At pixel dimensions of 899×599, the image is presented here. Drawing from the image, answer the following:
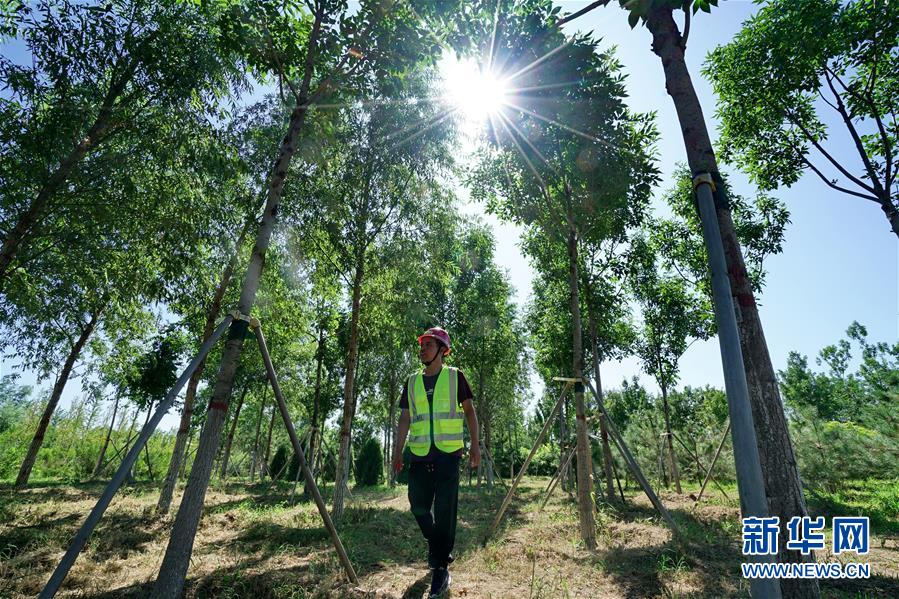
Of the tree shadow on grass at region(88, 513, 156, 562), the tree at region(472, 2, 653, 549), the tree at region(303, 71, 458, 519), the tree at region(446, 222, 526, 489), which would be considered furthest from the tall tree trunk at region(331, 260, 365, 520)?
the tree at region(446, 222, 526, 489)

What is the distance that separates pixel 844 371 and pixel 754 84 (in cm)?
5934

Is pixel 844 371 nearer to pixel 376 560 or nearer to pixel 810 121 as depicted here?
pixel 810 121

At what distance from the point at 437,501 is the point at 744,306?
10.2 ft

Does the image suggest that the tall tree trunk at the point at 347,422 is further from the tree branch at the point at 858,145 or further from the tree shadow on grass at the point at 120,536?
the tree branch at the point at 858,145

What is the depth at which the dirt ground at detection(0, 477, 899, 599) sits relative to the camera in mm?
3973

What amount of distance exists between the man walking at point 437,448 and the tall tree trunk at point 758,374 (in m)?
2.23

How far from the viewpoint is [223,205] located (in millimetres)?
9156

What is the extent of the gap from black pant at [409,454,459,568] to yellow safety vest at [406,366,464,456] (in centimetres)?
15

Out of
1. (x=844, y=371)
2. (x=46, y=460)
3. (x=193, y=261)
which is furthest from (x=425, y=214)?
(x=844, y=371)

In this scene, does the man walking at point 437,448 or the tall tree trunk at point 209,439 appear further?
the man walking at point 437,448

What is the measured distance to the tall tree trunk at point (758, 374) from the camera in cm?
243

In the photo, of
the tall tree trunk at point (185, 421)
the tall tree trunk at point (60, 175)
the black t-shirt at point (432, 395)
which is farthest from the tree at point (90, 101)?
the black t-shirt at point (432, 395)

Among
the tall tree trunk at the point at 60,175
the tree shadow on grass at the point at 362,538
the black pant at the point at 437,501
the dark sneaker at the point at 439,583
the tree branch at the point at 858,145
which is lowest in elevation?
the tree shadow on grass at the point at 362,538

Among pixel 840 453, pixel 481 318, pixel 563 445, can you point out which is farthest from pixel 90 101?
pixel 840 453
